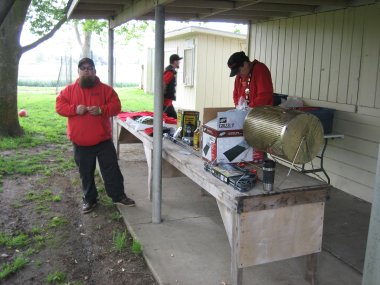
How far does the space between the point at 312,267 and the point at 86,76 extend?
9.55 feet

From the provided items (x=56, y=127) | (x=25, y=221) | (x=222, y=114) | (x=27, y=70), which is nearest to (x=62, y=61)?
(x=56, y=127)

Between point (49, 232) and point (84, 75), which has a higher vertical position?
point (84, 75)

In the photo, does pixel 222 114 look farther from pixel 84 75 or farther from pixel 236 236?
pixel 84 75

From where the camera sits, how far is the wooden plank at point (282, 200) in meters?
2.81

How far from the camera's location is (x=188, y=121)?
4.67 meters

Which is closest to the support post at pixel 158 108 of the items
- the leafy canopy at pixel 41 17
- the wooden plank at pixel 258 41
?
the wooden plank at pixel 258 41

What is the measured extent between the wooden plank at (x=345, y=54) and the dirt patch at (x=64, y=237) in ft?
10.6

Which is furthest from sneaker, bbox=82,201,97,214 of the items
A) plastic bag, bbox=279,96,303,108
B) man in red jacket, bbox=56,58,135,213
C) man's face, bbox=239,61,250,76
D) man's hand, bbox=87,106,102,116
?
plastic bag, bbox=279,96,303,108

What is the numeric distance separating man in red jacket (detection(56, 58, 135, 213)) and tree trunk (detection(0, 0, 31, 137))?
4661 millimetres

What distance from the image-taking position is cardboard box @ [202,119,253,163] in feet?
11.0

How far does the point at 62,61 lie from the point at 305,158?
759 inches

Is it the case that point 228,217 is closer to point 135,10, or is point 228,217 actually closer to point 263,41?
point 135,10

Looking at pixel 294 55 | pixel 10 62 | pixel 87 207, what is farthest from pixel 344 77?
pixel 10 62

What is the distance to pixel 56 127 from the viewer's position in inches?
420
